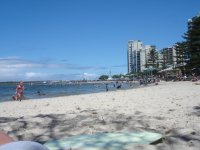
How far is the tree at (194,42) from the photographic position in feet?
155

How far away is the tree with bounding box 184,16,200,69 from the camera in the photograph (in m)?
47.2

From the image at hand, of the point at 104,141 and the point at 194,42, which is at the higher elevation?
the point at 194,42

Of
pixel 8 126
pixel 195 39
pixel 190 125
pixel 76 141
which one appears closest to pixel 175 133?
pixel 190 125

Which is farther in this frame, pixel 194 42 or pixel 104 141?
pixel 194 42

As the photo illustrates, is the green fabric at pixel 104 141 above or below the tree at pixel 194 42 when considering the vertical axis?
below

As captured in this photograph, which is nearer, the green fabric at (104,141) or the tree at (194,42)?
the green fabric at (104,141)

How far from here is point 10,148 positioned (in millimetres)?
895

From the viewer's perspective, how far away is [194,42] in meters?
47.9

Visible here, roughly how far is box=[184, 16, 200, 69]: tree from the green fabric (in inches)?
1742

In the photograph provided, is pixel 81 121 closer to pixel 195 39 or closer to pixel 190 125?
pixel 190 125

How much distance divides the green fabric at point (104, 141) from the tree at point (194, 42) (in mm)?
44239

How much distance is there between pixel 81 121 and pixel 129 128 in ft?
4.69

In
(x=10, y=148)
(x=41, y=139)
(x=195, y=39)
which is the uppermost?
(x=195, y=39)

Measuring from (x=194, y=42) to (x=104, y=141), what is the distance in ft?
151
